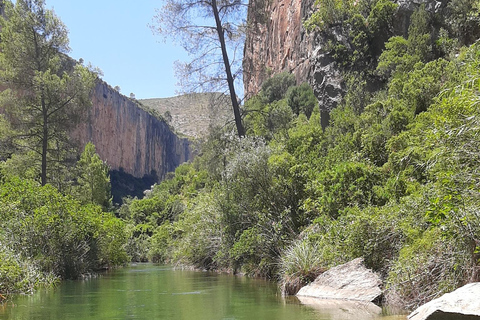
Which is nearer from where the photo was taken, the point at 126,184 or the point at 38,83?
the point at 38,83

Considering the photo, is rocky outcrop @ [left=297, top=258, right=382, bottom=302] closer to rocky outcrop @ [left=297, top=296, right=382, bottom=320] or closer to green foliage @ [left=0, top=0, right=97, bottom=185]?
rocky outcrop @ [left=297, top=296, right=382, bottom=320]

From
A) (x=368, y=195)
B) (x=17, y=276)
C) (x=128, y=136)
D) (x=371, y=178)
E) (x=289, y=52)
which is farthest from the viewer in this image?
(x=128, y=136)

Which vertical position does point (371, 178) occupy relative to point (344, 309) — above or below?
above

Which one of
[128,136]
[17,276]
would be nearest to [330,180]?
[17,276]

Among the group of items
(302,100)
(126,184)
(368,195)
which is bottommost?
(368,195)

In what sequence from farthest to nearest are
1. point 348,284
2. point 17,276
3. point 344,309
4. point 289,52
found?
point 289,52 → point 17,276 → point 348,284 → point 344,309

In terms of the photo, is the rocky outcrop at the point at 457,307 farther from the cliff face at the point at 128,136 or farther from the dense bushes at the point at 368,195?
the cliff face at the point at 128,136

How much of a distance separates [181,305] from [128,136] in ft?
358

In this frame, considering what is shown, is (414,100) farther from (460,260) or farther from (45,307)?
(45,307)

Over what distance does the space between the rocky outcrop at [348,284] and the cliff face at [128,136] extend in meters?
81.3

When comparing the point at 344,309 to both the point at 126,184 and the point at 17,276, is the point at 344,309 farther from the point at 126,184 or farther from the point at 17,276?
the point at 126,184

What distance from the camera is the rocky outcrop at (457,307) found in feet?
17.3

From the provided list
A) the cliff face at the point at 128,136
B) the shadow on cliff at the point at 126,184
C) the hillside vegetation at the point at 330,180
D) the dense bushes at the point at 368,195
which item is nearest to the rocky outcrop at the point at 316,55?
the hillside vegetation at the point at 330,180

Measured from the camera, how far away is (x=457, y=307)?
17.6 feet
